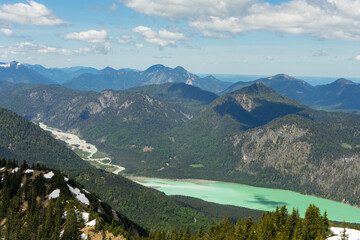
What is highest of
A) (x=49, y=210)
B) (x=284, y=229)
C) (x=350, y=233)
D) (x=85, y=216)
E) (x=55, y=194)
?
(x=55, y=194)

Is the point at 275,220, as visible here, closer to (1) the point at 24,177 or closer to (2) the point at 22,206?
(2) the point at 22,206

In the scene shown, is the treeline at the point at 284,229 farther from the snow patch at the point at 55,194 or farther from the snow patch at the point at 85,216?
the snow patch at the point at 55,194

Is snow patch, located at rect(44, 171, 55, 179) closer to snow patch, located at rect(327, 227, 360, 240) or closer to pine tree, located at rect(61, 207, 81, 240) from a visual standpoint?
pine tree, located at rect(61, 207, 81, 240)

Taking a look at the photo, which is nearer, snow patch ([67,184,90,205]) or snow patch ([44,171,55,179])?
snow patch ([67,184,90,205])

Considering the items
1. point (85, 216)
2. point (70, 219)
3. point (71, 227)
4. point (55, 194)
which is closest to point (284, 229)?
point (85, 216)

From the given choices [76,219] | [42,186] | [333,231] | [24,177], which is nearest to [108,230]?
[76,219]

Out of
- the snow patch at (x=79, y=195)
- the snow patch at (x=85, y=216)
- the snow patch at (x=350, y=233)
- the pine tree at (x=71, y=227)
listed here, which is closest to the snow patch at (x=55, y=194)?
the snow patch at (x=79, y=195)

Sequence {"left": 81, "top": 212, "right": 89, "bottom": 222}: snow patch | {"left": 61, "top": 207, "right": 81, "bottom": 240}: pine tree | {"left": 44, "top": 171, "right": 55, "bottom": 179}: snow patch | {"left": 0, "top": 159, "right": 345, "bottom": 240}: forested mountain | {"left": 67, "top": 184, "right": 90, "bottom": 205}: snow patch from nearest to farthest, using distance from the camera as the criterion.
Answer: {"left": 61, "top": 207, "right": 81, "bottom": 240}: pine tree → {"left": 0, "top": 159, "right": 345, "bottom": 240}: forested mountain → {"left": 81, "top": 212, "right": 89, "bottom": 222}: snow patch → {"left": 67, "top": 184, "right": 90, "bottom": 205}: snow patch → {"left": 44, "top": 171, "right": 55, "bottom": 179}: snow patch

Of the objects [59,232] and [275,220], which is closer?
[59,232]

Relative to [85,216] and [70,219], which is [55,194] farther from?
[70,219]

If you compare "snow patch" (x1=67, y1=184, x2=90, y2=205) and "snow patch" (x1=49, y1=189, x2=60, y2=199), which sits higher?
"snow patch" (x1=49, y1=189, x2=60, y2=199)

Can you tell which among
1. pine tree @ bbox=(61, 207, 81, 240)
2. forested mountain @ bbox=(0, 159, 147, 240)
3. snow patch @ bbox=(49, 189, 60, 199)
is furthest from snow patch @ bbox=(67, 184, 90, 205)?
pine tree @ bbox=(61, 207, 81, 240)
